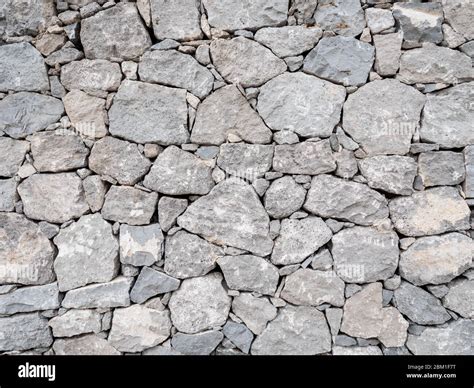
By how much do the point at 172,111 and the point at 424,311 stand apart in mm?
2151

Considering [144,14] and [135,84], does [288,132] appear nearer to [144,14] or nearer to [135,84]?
[135,84]

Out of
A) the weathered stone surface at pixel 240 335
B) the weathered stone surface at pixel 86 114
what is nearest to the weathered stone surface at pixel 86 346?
the weathered stone surface at pixel 240 335

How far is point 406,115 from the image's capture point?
7.55 feet

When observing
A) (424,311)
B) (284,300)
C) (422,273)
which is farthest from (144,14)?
(424,311)

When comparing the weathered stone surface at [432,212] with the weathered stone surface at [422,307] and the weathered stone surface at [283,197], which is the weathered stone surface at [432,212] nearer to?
the weathered stone surface at [422,307]

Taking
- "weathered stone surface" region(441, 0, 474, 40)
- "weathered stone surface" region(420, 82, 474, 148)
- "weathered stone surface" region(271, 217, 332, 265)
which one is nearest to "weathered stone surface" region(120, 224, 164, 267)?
"weathered stone surface" region(271, 217, 332, 265)

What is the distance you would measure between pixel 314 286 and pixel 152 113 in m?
1.60

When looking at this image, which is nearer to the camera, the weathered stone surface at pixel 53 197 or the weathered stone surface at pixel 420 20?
the weathered stone surface at pixel 420 20

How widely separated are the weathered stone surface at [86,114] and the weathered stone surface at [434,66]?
6.75 feet

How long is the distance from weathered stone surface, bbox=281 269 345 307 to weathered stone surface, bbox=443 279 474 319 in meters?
0.71

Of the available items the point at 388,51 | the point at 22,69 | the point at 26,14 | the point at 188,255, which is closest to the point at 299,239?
the point at 188,255

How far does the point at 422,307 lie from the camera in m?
2.30

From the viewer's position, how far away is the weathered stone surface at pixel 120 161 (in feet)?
7.73

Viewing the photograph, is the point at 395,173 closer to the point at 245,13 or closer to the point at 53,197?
the point at 245,13
